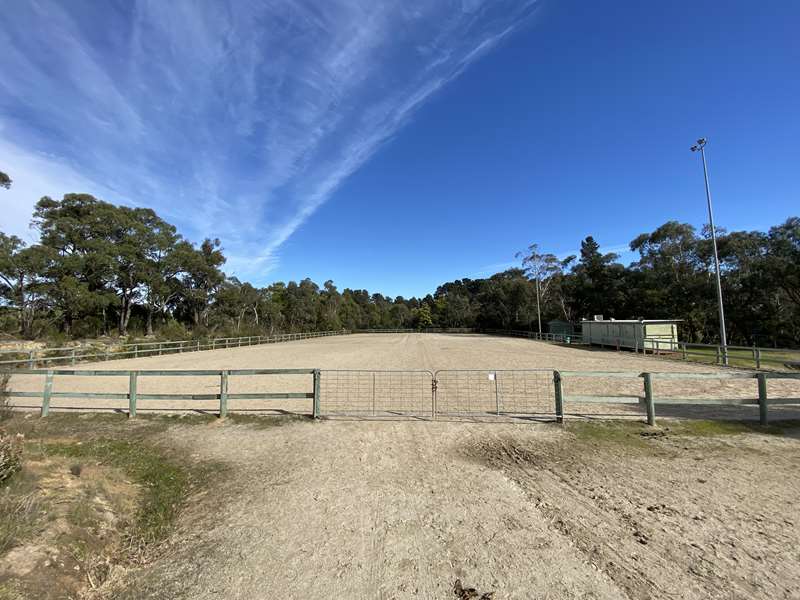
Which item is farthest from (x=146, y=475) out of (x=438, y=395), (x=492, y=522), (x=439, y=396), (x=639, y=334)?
(x=639, y=334)

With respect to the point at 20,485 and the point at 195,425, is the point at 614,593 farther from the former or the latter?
the point at 195,425

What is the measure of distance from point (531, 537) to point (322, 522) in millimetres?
2022

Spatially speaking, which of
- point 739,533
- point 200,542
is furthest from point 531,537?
point 200,542

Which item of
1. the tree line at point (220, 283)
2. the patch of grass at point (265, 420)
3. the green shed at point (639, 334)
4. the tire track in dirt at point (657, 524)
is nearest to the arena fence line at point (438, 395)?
the patch of grass at point (265, 420)

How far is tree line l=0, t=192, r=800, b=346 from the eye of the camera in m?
30.7

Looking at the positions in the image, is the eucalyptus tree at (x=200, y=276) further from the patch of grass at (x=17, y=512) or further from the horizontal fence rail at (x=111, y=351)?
the patch of grass at (x=17, y=512)

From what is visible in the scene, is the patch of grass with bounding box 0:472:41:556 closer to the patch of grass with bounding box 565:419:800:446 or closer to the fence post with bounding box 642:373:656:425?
the patch of grass with bounding box 565:419:800:446

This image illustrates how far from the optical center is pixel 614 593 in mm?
2658

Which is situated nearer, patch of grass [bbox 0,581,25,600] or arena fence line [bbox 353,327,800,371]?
patch of grass [bbox 0,581,25,600]

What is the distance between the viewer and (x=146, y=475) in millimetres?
4824

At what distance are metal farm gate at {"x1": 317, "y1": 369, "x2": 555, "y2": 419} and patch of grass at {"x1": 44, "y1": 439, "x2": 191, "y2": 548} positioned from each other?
2.93 meters

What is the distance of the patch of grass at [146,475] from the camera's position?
363cm

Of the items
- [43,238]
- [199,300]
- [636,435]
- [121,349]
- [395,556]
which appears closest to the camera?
[395,556]

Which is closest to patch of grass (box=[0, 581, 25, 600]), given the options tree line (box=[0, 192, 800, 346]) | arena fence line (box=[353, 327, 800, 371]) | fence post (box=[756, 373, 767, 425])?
fence post (box=[756, 373, 767, 425])
